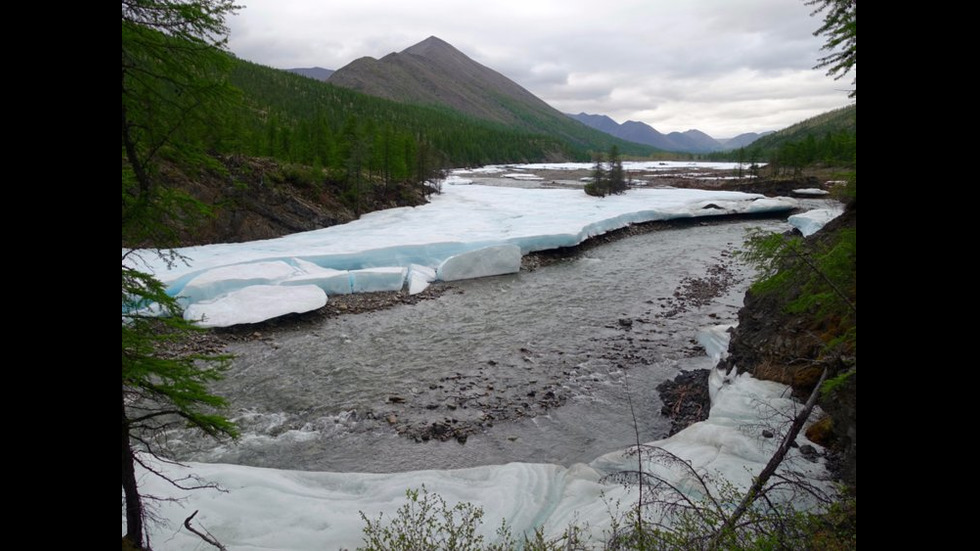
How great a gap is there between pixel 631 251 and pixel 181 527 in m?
24.1

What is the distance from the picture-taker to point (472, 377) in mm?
12266

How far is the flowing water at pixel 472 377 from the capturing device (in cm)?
926

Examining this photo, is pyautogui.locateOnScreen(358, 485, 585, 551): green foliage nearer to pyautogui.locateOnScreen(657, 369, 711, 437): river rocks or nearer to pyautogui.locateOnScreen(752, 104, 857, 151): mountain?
pyautogui.locateOnScreen(657, 369, 711, 437): river rocks

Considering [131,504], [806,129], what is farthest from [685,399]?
[806,129]

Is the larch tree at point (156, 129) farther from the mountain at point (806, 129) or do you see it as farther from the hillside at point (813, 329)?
the mountain at point (806, 129)

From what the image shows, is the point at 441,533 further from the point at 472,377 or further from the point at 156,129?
the point at 472,377

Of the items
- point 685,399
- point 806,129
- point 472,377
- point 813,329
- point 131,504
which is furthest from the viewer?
point 806,129

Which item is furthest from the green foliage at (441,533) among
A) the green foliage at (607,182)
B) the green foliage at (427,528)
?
the green foliage at (607,182)

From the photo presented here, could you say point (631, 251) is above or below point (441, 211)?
below
